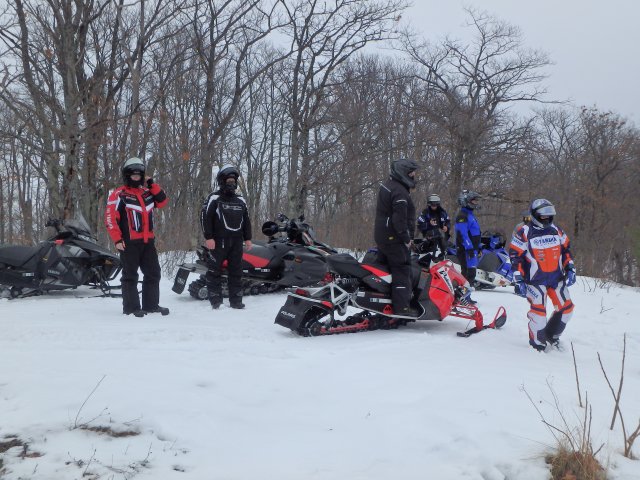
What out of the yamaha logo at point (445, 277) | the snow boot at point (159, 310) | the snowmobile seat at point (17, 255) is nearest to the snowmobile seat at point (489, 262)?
the yamaha logo at point (445, 277)

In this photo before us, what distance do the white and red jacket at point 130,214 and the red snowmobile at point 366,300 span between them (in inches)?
78.5

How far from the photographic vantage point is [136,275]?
20.7 ft

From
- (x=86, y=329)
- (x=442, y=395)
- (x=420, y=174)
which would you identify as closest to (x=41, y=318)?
(x=86, y=329)

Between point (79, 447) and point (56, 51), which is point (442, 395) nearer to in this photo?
point (79, 447)

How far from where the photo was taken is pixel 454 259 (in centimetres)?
988

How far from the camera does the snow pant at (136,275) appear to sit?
6.28m

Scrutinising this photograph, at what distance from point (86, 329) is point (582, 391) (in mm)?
4082

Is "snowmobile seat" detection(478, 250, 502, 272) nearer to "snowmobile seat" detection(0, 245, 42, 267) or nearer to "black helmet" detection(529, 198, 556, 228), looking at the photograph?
"black helmet" detection(529, 198, 556, 228)

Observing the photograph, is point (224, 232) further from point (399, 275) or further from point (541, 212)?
point (541, 212)

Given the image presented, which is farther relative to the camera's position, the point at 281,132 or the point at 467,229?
the point at 281,132

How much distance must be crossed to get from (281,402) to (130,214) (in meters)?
3.73

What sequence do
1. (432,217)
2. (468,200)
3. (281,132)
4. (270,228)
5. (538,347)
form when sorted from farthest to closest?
(281,132)
(432,217)
(468,200)
(270,228)
(538,347)

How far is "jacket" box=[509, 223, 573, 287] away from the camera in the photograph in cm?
547

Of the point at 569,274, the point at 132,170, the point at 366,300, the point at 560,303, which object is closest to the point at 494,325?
the point at 560,303
